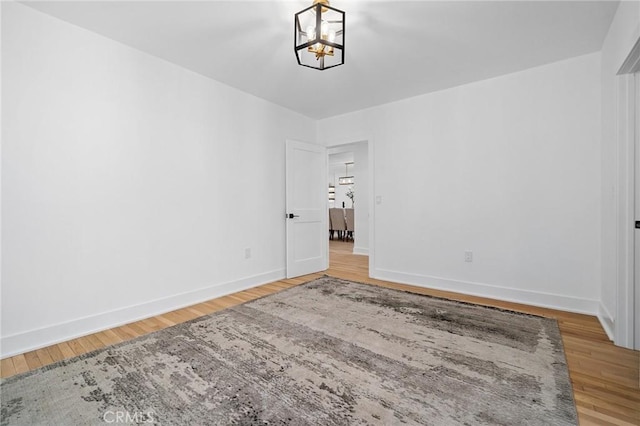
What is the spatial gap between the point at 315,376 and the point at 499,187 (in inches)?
113

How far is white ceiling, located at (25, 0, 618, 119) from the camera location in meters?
2.09

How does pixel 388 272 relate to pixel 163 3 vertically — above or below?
below

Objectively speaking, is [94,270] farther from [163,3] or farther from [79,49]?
[163,3]

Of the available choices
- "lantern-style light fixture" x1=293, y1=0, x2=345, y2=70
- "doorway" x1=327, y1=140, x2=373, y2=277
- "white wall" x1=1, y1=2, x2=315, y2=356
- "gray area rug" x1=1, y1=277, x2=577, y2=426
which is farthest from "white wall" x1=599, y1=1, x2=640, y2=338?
"white wall" x1=1, y1=2, x2=315, y2=356

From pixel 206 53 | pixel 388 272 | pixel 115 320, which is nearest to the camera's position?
pixel 115 320

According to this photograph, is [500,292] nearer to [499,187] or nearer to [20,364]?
[499,187]

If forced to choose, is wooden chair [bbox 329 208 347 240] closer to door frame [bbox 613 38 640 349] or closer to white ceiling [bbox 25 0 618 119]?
white ceiling [bbox 25 0 618 119]

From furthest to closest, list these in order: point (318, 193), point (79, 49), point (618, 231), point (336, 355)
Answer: point (318, 193) → point (79, 49) → point (618, 231) → point (336, 355)

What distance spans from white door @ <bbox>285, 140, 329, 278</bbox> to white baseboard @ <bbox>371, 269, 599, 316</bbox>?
1105mm

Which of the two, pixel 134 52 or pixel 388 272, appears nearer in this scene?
pixel 134 52

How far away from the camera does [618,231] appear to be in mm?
2160

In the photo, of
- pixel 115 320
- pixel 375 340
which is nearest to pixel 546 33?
pixel 375 340

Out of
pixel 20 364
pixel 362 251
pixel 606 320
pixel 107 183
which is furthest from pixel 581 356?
pixel 362 251

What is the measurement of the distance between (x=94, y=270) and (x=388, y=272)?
11.1ft
